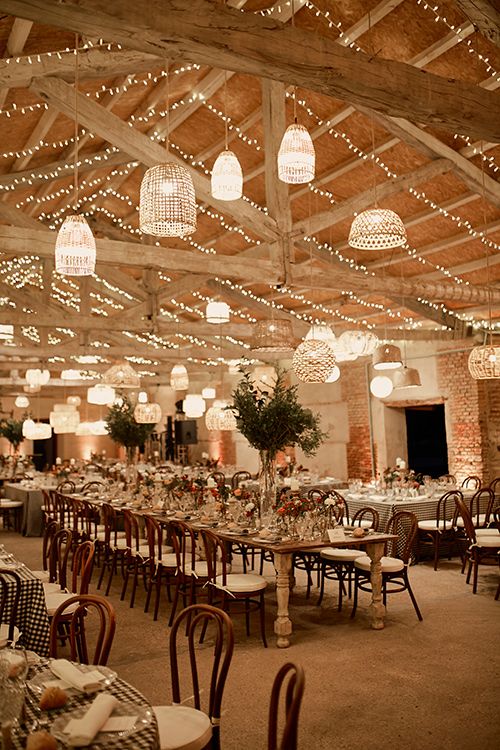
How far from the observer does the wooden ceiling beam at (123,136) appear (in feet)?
21.1

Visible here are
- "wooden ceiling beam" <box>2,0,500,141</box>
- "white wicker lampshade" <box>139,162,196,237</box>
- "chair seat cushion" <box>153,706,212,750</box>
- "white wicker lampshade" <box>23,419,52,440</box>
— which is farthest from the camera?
"white wicker lampshade" <box>23,419,52,440</box>

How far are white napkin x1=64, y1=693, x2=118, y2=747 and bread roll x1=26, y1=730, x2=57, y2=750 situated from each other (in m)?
0.09

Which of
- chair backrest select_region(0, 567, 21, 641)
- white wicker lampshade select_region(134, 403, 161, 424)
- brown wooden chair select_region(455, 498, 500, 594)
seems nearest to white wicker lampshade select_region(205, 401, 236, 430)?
white wicker lampshade select_region(134, 403, 161, 424)

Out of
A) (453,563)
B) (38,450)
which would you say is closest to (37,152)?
(453,563)

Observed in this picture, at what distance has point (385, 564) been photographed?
587cm

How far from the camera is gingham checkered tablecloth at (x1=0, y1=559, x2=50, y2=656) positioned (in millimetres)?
4422

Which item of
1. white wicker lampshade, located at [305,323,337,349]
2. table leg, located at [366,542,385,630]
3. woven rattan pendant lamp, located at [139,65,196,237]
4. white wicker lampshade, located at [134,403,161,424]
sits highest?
woven rattan pendant lamp, located at [139,65,196,237]

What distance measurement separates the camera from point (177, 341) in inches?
753

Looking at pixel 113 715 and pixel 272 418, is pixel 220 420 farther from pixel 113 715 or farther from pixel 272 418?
pixel 113 715

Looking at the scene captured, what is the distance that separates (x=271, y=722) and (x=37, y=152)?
856cm

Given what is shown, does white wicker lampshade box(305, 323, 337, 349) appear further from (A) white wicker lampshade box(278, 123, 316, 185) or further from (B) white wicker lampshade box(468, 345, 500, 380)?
(A) white wicker lampshade box(278, 123, 316, 185)

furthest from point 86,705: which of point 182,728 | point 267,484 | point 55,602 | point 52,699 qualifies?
point 267,484

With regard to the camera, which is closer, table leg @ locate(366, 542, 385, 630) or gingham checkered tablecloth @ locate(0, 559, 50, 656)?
gingham checkered tablecloth @ locate(0, 559, 50, 656)

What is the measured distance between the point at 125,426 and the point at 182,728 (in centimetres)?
939
